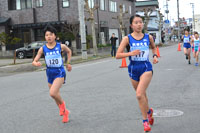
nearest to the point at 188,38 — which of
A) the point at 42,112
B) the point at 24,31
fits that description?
the point at 42,112

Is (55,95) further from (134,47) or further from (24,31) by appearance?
(24,31)

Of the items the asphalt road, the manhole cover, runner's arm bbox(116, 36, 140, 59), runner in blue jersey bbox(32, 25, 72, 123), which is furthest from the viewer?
the manhole cover

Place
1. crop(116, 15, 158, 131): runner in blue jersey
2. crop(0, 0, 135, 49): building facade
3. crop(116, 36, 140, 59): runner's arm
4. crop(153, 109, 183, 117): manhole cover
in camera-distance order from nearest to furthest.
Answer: crop(116, 36, 140, 59): runner's arm < crop(116, 15, 158, 131): runner in blue jersey < crop(153, 109, 183, 117): manhole cover < crop(0, 0, 135, 49): building facade

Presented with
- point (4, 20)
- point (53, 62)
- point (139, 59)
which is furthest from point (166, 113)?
point (4, 20)

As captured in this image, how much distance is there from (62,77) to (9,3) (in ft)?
123

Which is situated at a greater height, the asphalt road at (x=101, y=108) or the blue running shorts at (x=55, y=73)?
the blue running shorts at (x=55, y=73)

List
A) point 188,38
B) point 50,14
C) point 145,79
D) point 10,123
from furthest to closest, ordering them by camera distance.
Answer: point 50,14 < point 188,38 < point 10,123 < point 145,79

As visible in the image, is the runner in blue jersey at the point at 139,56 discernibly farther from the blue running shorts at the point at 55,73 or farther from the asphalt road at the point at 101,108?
the blue running shorts at the point at 55,73

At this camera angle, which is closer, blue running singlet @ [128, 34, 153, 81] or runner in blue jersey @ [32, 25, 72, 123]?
blue running singlet @ [128, 34, 153, 81]

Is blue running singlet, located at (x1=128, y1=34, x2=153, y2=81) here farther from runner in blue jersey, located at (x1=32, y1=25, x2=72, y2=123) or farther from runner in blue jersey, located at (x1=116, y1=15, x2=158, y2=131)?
runner in blue jersey, located at (x1=32, y1=25, x2=72, y2=123)

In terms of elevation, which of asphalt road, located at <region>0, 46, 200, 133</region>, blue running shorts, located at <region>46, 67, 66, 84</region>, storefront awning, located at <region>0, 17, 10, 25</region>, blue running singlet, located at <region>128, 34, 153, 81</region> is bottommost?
asphalt road, located at <region>0, 46, 200, 133</region>

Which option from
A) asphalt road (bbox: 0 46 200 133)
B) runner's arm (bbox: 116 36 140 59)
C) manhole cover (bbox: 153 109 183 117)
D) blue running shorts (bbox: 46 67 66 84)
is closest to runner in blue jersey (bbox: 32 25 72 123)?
blue running shorts (bbox: 46 67 66 84)

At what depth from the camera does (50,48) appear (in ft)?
21.1

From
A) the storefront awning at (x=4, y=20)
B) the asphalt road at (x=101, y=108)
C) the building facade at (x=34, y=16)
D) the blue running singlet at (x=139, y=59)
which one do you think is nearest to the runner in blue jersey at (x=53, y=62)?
the asphalt road at (x=101, y=108)
